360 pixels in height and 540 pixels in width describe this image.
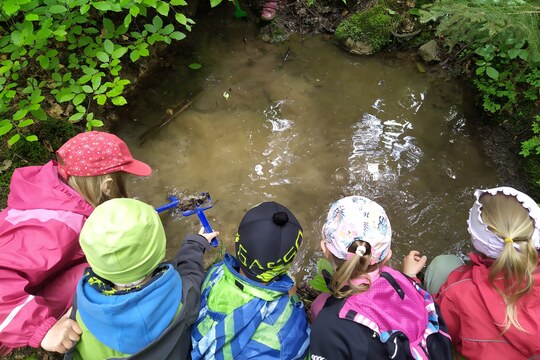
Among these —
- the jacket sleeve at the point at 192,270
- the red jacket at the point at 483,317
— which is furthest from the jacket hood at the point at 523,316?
the jacket sleeve at the point at 192,270

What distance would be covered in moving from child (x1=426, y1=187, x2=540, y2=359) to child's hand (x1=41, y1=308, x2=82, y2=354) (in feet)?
7.21

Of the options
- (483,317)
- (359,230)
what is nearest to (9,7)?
(359,230)

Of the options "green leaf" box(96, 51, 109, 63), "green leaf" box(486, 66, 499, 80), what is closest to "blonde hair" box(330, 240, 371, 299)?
"green leaf" box(96, 51, 109, 63)

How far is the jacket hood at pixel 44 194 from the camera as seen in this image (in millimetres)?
2385

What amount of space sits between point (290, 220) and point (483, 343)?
130 cm

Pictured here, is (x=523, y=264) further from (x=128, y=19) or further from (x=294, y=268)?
(x=128, y=19)

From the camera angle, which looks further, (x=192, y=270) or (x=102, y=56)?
(x=102, y=56)

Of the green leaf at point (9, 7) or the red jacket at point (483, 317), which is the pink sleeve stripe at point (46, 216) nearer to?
the green leaf at point (9, 7)

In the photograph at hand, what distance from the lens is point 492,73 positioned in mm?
4262

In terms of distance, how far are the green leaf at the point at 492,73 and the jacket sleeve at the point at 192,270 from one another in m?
3.64

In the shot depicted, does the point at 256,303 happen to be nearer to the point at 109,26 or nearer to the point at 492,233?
the point at 492,233

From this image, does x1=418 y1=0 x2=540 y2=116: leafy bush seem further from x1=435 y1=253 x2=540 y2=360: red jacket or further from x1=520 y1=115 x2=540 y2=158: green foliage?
x1=435 y1=253 x2=540 y2=360: red jacket

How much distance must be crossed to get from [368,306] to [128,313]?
3.96ft

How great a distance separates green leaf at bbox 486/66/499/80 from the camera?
425 cm
